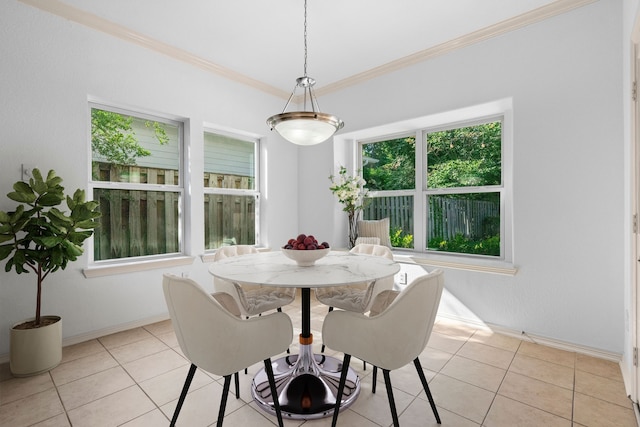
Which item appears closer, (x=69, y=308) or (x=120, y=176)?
(x=69, y=308)

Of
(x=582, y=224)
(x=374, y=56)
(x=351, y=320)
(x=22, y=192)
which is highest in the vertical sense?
(x=374, y=56)

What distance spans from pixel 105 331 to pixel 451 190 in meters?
3.71

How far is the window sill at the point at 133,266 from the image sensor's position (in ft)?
9.01

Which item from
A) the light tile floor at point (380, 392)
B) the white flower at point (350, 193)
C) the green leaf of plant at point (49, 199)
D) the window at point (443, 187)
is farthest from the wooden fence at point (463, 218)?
the green leaf of plant at point (49, 199)

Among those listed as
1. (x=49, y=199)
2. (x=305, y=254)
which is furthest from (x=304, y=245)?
(x=49, y=199)

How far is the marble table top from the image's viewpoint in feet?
5.08

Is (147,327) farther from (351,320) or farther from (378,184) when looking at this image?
(378,184)

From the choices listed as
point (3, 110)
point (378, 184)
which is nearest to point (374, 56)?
point (378, 184)

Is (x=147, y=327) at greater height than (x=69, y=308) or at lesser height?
lesser

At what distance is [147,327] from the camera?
305 cm

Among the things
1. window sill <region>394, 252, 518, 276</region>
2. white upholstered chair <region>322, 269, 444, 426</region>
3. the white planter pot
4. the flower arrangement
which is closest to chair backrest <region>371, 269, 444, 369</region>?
white upholstered chair <region>322, 269, 444, 426</region>

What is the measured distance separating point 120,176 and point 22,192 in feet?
3.19

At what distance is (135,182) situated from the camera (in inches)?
126

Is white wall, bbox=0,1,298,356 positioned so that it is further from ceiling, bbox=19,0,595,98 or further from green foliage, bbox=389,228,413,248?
green foliage, bbox=389,228,413,248
